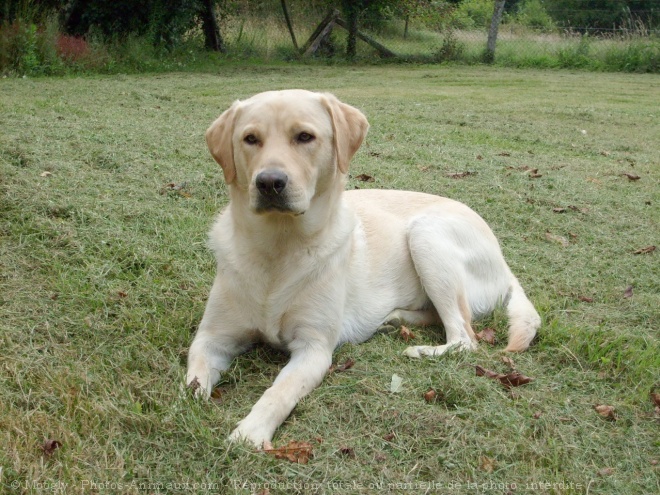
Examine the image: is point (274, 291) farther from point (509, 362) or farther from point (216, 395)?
point (509, 362)

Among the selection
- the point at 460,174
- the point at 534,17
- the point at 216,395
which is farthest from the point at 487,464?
the point at 534,17

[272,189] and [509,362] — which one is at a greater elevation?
[272,189]

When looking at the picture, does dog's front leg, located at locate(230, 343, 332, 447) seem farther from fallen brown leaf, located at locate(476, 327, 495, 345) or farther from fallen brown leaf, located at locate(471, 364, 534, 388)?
fallen brown leaf, located at locate(476, 327, 495, 345)

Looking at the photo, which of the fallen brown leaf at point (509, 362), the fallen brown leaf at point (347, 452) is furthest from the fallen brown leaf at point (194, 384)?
the fallen brown leaf at point (509, 362)

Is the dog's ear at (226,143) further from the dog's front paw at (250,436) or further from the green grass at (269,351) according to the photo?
the dog's front paw at (250,436)

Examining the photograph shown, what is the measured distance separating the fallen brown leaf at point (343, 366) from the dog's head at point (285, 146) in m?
0.71

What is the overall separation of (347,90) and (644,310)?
365 inches

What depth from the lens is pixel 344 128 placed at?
3088 millimetres

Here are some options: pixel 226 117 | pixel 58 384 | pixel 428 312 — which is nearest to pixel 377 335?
pixel 428 312

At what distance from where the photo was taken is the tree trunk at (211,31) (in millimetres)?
16078

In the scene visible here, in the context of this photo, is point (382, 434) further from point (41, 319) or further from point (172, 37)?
point (172, 37)

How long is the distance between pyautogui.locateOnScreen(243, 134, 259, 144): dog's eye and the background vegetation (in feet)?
34.1

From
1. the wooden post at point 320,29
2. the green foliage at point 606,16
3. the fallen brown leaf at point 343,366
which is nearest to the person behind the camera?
the fallen brown leaf at point 343,366

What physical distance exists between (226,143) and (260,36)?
50.1 feet
